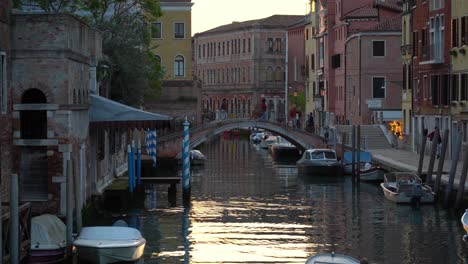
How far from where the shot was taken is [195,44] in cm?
12194

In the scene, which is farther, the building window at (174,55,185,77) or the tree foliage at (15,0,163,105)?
the building window at (174,55,185,77)

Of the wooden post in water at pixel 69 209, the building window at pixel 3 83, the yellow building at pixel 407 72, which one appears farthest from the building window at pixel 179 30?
the wooden post in water at pixel 69 209

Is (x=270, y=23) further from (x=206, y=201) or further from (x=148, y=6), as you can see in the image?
(x=206, y=201)

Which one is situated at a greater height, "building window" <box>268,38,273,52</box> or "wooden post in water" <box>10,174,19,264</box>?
"building window" <box>268,38,273,52</box>

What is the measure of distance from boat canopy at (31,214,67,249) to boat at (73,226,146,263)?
0.31 metres

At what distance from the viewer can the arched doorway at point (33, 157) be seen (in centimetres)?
2406

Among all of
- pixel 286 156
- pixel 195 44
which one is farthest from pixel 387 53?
pixel 195 44

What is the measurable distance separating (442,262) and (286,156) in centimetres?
3815

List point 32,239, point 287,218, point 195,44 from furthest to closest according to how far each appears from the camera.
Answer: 1. point 195,44
2. point 287,218
3. point 32,239

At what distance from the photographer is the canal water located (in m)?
24.0

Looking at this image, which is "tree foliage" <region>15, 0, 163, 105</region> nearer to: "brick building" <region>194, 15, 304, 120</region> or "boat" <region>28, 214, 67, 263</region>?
"boat" <region>28, 214, 67, 263</region>

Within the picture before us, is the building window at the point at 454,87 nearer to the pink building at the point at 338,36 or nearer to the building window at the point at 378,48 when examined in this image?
the building window at the point at 378,48

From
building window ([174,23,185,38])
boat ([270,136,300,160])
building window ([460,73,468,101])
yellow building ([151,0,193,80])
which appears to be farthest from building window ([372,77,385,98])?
building window ([460,73,468,101])

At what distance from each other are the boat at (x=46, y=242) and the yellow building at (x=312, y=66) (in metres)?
53.3
